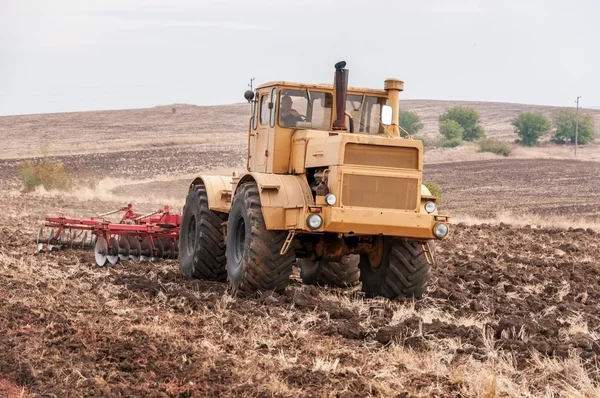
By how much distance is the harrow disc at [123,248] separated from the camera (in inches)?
602

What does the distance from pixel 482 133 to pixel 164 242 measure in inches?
2682

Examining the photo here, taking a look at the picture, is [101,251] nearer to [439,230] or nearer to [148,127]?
[439,230]

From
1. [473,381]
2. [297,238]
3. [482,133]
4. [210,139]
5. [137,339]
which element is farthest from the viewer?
[482,133]

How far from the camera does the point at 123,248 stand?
15.4m

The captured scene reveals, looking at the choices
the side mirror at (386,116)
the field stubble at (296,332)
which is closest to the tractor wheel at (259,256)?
the field stubble at (296,332)

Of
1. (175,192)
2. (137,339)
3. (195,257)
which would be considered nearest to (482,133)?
(175,192)

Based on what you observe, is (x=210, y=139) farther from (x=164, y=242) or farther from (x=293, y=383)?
(x=293, y=383)

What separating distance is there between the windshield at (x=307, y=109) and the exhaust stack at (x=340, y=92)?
27cm

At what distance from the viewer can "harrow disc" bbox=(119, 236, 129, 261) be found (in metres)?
15.3

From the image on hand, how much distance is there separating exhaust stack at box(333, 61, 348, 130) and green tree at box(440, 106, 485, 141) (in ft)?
231

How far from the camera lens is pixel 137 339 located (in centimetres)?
876

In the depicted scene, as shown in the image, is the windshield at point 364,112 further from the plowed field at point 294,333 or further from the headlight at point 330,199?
the plowed field at point 294,333

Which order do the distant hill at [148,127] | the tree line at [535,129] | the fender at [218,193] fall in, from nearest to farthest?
the fender at [218,193], the distant hill at [148,127], the tree line at [535,129]

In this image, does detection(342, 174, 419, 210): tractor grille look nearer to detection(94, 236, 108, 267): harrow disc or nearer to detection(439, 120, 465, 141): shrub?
detection(94, 236, 108, 267): harrow disc
